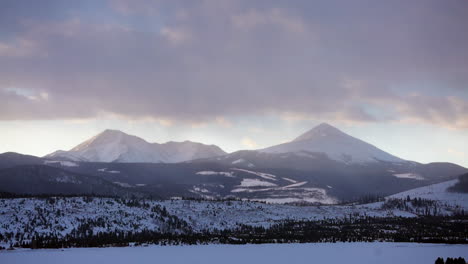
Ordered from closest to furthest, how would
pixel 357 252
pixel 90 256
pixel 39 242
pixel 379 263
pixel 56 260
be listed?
pixel 379 263 < pixel 56 260 < pixel 90 256 < pixel 357 252 < pixel 39 242

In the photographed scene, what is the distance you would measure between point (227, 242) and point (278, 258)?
2709 inches

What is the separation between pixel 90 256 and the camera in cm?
13438

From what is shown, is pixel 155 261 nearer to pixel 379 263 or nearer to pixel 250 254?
pixel 250 254

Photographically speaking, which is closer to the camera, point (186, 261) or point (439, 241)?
point (186, 261)

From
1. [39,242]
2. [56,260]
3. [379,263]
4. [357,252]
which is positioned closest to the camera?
[379,263]

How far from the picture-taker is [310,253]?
142 meters

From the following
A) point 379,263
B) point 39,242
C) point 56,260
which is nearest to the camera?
point 379,263

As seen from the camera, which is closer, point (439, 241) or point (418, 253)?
point (418, 253)

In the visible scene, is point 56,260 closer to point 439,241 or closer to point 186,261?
point 186,261

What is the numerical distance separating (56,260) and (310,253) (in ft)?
201

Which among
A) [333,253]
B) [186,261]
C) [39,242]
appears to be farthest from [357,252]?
[39,242]

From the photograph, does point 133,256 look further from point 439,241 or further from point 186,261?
point 439,241

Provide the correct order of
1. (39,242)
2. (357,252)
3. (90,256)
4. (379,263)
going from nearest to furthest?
(379,263), (90,256), (357,252), (39,242)

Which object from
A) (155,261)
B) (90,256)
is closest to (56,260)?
(90,256)
